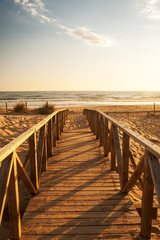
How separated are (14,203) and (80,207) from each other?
0.97m

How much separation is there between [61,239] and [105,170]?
74.8 inches

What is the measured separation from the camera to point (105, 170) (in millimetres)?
3613

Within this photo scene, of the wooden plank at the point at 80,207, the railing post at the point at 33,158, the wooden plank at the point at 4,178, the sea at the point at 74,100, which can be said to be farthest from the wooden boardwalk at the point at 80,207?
the sea at the point at 74,100

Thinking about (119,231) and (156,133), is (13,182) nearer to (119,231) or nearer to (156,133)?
(119,231)

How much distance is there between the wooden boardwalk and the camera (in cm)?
197

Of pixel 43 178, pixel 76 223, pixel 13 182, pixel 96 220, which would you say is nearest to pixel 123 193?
pixel 96 220

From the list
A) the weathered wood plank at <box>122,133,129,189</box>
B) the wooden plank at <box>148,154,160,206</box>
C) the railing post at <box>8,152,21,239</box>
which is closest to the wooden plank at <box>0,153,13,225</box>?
the railing post at <box>8,152,21,239</box>

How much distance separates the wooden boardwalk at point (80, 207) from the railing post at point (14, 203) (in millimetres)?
118

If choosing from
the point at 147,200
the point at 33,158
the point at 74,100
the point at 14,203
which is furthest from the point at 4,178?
the point at 74,100

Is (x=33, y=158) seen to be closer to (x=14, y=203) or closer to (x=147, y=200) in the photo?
(x=14, y=203)

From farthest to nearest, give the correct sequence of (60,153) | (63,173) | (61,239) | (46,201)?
(60,153) → (63,173) → (46,201) → (61,239)

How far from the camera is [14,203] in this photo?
5.86 ft

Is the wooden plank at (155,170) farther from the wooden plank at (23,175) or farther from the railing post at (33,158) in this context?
the railing post at (33,158)

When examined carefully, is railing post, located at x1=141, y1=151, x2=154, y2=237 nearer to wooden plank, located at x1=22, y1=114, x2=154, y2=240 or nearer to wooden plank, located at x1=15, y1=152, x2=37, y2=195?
wooden plank, located at x1=22, y1=114, x2=154, y2=240
